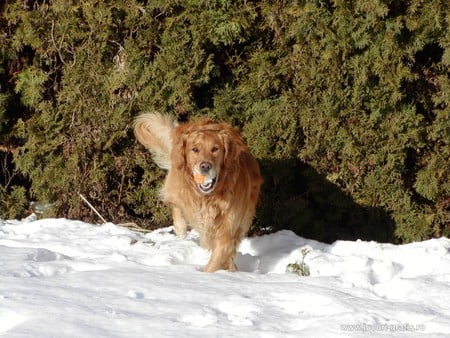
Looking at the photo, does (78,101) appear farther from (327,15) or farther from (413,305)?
(413,305)

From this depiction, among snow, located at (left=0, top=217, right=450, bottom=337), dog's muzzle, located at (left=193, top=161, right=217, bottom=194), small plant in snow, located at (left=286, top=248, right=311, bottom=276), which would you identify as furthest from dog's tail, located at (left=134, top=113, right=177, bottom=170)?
small plant in snow, located at (left=286, top=248, right=311, bottom=276)

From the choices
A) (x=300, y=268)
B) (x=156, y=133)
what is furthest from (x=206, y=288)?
(x=156, y=133)

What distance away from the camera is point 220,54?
6.90 metres

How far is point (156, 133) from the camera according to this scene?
6.39 metres

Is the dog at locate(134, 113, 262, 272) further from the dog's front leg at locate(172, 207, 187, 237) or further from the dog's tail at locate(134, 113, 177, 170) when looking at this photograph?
the dog's front leg at locate(172, 207, 187, 237)

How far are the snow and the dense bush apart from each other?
27.3 inches

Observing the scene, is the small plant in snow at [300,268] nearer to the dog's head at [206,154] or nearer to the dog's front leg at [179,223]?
the dog's head at [206,154]

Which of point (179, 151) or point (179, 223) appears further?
point (179, 223)

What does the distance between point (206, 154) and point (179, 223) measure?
1.30 metres

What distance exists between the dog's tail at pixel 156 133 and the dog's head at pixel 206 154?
0.81m

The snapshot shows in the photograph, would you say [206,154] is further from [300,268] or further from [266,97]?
[266,97]

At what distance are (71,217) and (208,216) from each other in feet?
6.23

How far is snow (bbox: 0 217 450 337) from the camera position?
3.78 m

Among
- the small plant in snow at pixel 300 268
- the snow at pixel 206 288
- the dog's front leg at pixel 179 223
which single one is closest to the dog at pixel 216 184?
the snow at pixel 206 288
